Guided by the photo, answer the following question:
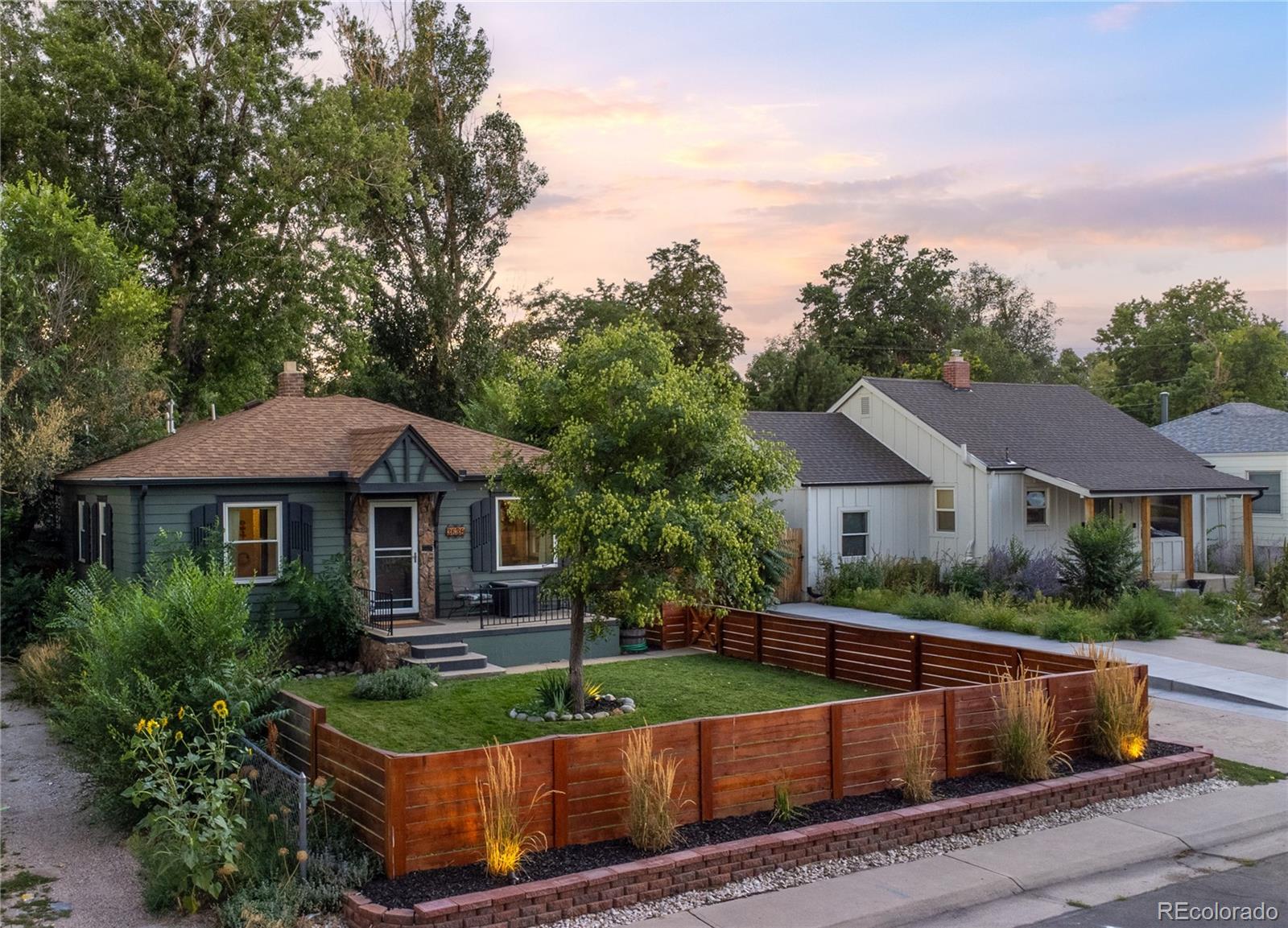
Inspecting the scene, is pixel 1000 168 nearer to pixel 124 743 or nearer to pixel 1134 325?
pixel 124 743

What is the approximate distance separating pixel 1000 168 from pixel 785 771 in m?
13.0

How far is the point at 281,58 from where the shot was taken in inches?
1105

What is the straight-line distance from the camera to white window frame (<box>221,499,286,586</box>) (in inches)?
647

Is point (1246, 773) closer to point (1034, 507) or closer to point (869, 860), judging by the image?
point (869, 860)

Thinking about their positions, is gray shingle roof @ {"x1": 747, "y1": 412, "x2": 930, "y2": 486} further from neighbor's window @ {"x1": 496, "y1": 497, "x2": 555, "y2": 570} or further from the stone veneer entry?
the stone veneer entry

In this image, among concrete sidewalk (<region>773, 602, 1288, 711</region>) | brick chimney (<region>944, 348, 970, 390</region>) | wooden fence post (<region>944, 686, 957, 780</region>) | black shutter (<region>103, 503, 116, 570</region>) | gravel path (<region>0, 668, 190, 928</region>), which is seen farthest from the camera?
brick chimney (<region>944, 348, 970, 390</region>)

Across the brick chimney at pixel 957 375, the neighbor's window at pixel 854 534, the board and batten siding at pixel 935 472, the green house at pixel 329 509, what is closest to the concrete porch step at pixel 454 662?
the green house at pixel 329 509

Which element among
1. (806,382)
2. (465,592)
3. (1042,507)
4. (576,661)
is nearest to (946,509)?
(1042,507)

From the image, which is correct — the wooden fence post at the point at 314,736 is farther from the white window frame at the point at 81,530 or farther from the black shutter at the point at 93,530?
the white window frame at the point at 81,530

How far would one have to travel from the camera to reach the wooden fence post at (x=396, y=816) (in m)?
7.05

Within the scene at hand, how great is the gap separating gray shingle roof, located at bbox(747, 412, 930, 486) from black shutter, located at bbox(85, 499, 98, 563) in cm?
1312

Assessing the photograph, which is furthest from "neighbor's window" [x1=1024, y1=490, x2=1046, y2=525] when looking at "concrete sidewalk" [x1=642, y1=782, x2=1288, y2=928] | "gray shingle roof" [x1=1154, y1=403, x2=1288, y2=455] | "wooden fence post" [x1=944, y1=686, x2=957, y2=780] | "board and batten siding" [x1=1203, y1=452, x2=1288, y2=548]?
"wooden fence post" [x1=944, y1=686, x2=957, y2=780]

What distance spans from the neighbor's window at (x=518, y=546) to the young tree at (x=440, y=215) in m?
15.9

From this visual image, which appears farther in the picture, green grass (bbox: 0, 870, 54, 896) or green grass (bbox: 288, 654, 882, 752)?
green grass (bbox: 288, 654, 882, 752)
